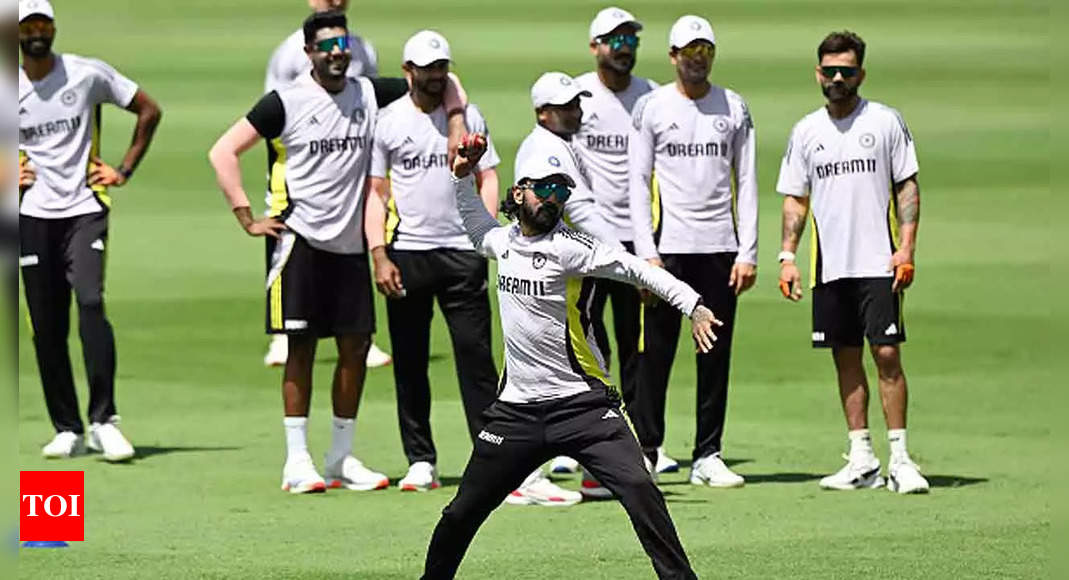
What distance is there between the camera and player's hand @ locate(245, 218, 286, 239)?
419 inches

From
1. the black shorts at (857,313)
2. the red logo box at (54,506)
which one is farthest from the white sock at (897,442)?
the red logo box at (54,506)

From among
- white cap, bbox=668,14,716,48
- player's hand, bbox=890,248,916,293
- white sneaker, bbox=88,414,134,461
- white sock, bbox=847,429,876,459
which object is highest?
white cap, bbox=668,14,716,48

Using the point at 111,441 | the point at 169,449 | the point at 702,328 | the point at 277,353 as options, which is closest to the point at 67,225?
the point at 111,441

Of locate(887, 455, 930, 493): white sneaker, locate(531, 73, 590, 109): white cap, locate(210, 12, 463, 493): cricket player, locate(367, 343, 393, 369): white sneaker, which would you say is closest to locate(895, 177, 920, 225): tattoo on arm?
locate(887, 455, 930, 493): white sneaker

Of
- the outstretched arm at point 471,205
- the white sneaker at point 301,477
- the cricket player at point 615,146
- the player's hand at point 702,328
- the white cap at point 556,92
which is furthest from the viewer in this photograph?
the cricket player at point 615,146

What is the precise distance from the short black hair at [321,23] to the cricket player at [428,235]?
0.35 metres

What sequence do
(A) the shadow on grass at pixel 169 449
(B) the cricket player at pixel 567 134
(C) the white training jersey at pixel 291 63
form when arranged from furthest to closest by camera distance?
(C) the white training jersey at pixel 291 63
(A) the shadow on grass at pixel 169 449
(B) the cricket player at pixel 567 134

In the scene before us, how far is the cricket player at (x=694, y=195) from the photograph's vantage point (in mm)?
10766

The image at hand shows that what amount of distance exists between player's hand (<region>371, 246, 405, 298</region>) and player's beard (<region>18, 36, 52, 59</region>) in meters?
2.28

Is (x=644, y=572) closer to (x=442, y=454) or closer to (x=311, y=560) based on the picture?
(x=311, y=560)

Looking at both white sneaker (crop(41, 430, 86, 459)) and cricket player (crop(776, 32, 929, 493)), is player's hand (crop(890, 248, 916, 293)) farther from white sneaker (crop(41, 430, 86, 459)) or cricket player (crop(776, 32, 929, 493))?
white sneaker (crop(41, 430, 86, 459))

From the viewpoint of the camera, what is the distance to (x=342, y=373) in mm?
10859

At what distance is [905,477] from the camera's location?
10.3 metres

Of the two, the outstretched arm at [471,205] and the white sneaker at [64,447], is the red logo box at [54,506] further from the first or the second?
the outstretched arm at [471,205]
